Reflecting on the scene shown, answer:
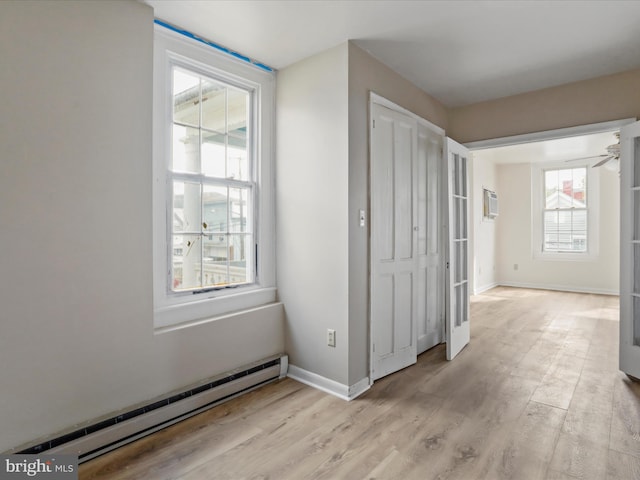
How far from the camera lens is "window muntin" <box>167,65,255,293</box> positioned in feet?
8.36

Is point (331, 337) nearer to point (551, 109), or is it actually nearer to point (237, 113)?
point (237, 113)

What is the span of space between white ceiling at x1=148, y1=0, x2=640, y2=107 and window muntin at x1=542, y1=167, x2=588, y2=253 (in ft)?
15.8

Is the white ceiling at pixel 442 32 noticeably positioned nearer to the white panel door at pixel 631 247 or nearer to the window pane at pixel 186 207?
the white panel door at pixel 631 247

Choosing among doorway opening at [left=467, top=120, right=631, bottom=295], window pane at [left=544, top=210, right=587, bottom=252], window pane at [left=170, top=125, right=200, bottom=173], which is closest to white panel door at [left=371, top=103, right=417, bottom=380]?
window pane at [left=170, top=125, right=200, bottom=173]

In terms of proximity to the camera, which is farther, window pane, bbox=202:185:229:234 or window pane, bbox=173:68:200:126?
window pane, bbox=202:185:229:234

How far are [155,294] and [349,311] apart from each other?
4.41 ft

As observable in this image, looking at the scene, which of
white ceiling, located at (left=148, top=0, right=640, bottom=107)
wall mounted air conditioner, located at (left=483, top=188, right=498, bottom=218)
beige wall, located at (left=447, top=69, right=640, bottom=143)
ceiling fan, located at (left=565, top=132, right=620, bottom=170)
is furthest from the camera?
wall mounted air conditioner, located at (left=483, top=188, right=498, bottom=218)

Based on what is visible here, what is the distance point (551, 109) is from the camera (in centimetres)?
343

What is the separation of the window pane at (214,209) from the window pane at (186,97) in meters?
0.50

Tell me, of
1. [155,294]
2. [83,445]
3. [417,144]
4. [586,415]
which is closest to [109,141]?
[155,294]

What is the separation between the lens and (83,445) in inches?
75.0

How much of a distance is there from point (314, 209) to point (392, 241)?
76 cm

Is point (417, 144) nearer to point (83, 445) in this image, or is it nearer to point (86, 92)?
point (86, 92)

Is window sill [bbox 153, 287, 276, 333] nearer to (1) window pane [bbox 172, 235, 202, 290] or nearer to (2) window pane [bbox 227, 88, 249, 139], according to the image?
(1) window pane [bbox 172, 235, 202, 290]
